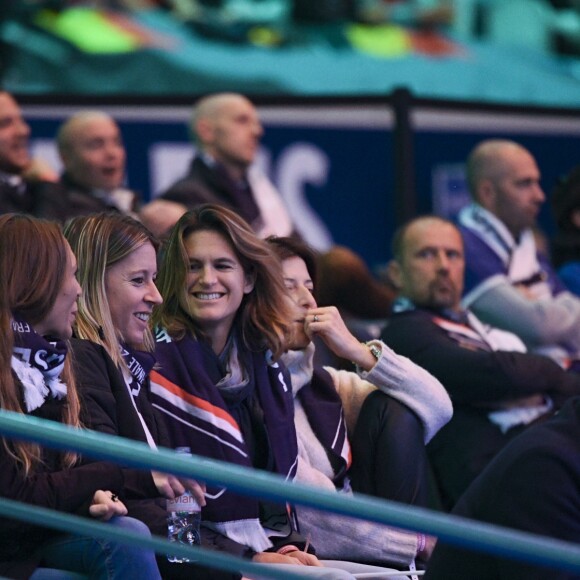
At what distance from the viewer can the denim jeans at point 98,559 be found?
367 cm

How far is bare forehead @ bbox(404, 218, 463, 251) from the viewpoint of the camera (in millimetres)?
6262

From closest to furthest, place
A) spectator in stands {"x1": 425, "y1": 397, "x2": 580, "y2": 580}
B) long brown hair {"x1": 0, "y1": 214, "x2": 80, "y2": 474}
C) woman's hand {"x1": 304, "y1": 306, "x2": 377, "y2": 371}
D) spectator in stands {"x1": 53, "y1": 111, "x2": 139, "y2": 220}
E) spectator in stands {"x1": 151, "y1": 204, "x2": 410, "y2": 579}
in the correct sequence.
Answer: spectator in stands {"x1": 425, "y1": 397, "x2": 580, "y2": 580} → long brown hair {"x1": 0, "y1": 214, "x2": 80, "y2": 474} → spectator in stands {"x1": 151, "y1": 204, "x2": 410, "y2": 579} → woman's hand {"x1": 304, "y1": 306, "x2": 377, "y2": 371} → spectator in stands {"x1": 53, "y1": 111, "x2": 139, "y2": 220}

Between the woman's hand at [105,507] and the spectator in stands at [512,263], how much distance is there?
3017mm

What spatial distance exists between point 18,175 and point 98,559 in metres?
3.45

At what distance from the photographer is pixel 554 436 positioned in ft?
10.5

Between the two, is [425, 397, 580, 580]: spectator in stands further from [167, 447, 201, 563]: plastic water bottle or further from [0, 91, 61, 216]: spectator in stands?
[0, 91, 61, 216]: spectator in stands

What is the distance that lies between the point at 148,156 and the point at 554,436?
511 centimetres

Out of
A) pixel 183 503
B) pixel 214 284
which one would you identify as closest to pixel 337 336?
pixel 214 284

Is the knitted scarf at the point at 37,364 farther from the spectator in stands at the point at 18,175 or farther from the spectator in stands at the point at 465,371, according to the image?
the spectator in stands at the point at 18,175

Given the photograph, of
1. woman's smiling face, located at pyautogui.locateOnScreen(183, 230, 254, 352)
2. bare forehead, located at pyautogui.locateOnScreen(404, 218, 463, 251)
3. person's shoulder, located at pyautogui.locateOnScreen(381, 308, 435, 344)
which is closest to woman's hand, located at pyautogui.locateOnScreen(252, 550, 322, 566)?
woman's smiling face, located at pyautogui.locateOnScreen(183, 230, 254, 352)

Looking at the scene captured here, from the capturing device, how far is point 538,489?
125 inches

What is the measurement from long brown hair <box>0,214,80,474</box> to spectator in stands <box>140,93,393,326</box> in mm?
2753

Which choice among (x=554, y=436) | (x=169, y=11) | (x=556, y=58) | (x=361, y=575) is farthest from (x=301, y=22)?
(x=554, y=436)

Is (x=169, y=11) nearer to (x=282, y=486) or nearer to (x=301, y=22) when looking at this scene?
(x=301, y=22)
